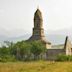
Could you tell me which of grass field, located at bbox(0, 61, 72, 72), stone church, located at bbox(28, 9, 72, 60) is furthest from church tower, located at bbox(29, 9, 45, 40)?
grass field, located at bbox(0, 61, 72, 72)

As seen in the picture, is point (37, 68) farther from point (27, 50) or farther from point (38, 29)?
point (38, 29)

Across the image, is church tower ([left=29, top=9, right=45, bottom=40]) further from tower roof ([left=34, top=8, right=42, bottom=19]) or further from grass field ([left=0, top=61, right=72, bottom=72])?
grass field ([left=0, top=61, right=72, bottom=72])

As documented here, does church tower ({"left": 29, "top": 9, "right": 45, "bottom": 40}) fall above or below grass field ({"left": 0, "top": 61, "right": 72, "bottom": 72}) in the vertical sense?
above

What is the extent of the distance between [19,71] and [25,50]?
5062cm

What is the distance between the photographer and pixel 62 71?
28.5m

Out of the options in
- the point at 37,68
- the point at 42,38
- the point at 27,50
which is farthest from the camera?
the point at 42,38

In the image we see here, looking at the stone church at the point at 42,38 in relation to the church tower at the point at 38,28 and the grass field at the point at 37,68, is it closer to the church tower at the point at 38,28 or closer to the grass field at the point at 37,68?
the church tower at the point at 38,28

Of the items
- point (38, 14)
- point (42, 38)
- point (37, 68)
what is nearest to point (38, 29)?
point (42, 38)

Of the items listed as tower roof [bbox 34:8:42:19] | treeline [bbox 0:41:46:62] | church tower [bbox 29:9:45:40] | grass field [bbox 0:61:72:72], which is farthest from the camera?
tower roof [bbox 34:8:42:19]

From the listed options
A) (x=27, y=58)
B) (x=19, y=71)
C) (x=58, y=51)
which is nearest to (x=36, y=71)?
(x=19, y=71)

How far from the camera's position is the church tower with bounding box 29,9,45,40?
82.4 meters

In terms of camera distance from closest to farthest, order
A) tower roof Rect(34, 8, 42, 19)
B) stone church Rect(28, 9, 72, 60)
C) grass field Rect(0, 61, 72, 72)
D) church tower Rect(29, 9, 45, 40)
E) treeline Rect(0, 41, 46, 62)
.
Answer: grass field Rect(0, 61, 72, 72), treeline Rect(0, 41, 46, 62), stone church Rect(28, 9, 72, 60), church tower Rect(29, 9, 45, 40), tower roof Rect(34, 8, 42, 19)

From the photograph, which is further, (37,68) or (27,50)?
(27,50)

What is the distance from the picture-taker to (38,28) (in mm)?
82938
